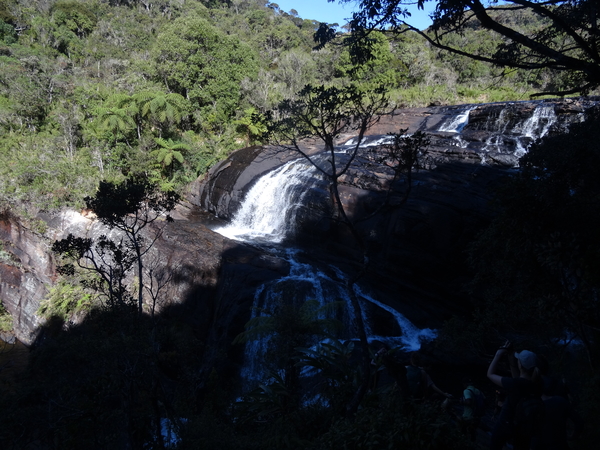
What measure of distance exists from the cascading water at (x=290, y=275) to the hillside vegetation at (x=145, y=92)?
370 cm

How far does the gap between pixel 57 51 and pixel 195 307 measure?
31549 mm

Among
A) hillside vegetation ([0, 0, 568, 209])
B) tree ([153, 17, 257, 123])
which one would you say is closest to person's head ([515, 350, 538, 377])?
hillside vegetation ([0, 0, 568, 209])

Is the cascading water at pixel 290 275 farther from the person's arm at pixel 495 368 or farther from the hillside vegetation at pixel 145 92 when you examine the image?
the person's arm at pixel 495 368

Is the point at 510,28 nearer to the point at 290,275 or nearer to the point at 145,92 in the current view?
the point at 290,275

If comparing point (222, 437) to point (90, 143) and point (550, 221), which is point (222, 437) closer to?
point (550, 221)

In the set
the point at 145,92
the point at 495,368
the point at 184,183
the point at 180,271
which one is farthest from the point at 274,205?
the point at 495,368

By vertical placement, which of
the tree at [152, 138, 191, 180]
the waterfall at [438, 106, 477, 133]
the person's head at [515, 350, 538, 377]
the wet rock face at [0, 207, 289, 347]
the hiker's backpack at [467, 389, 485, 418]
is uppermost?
the waterfall at [438, 106, 477, 133]

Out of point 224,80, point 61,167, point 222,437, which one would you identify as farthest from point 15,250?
point 222,437

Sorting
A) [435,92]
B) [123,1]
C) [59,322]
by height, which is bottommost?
[59,322]

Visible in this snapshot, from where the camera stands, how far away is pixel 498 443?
10.8ft

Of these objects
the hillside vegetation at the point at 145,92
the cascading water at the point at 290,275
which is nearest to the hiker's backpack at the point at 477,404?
the cascading water at the point at 290,275

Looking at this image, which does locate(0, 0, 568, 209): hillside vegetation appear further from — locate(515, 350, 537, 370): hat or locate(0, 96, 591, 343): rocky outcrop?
locate(515, 350, 537, 370): hat

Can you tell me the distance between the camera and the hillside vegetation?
62.1 ft

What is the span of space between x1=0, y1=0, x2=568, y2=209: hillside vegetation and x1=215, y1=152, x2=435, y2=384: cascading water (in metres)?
3.70
